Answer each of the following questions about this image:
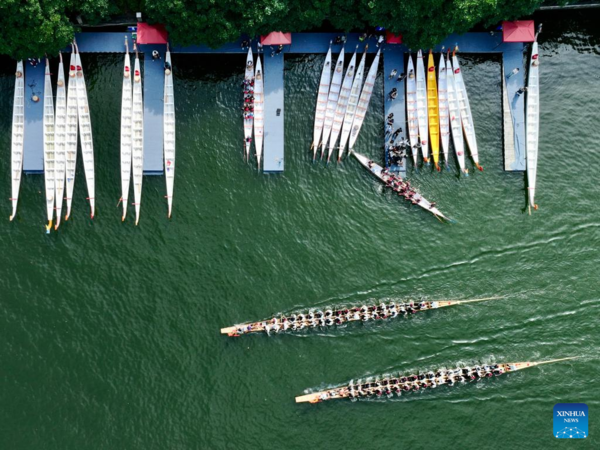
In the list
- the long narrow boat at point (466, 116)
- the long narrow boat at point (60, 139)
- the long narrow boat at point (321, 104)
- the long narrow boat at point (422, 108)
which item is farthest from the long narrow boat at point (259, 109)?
the long narrow boat at point (466, 116)

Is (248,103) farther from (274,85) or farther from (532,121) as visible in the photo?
(532,121)

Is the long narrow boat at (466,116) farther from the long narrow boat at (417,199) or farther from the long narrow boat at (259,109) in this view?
the long narrow boat at (259,109)

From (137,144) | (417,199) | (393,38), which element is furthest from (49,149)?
(417,199)

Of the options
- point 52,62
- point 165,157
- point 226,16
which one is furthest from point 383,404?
point 52,62

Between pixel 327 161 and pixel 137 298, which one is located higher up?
pixel 327 161

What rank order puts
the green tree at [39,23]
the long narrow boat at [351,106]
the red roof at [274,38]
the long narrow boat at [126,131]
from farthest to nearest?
1. the long narrow boat at [351,106]
2. the long narrow boat at [126,131]
3. the red roof at [274,38]
4. the green tree at [39,23]

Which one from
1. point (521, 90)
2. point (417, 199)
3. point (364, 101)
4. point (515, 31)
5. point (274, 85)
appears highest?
point (515, 31)

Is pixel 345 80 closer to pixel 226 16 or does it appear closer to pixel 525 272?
pixel 226 16
